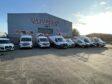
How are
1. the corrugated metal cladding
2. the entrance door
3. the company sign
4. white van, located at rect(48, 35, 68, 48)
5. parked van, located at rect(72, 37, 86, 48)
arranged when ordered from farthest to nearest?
the entrance door, the company sign, the corrugated metal cladding, parked van, located at rect(72, 37, 86, 48), white van, located at rect(48, 35, 68, 48)

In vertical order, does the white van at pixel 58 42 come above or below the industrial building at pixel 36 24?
below

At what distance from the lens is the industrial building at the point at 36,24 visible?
113 feet

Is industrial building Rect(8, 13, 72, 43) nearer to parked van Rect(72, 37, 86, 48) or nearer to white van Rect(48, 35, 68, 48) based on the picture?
white van Rect(48, 35, 68, 48)

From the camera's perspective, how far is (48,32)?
38.5 m

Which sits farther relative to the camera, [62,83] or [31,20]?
[31,20]

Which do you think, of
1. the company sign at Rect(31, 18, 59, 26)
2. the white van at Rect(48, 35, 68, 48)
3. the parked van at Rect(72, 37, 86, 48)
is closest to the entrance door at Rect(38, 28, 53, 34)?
the company sign at Rect(31, 18, 59, 26)

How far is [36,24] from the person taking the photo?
36.8m

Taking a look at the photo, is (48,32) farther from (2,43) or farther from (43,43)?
(2,43)

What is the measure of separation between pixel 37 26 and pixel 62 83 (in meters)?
30.9

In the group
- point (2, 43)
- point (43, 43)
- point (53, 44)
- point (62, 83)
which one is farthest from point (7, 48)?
point (62, 83)

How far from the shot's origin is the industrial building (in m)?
34.5

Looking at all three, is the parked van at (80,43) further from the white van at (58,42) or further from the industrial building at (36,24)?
the industrial building at (36,24)

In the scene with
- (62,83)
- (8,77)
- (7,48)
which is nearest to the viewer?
(62,83)

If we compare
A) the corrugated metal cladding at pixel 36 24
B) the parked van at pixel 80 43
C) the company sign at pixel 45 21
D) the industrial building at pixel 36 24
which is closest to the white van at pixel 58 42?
the parked van at pixel 80 43
